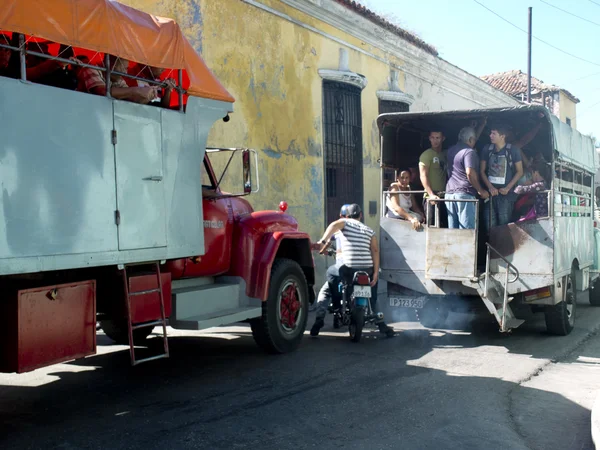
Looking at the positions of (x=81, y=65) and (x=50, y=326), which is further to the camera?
(x=81, y=65)

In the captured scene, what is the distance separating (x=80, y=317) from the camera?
504cm

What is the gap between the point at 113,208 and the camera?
537 centimetres

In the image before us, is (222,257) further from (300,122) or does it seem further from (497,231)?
(300,122)

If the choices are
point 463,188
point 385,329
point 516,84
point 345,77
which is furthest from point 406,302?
point 516,84

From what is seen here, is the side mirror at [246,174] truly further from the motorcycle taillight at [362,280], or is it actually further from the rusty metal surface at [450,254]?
the rusty metal surface at [450,254]

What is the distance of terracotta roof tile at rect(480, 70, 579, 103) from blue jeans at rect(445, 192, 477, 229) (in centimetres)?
2763

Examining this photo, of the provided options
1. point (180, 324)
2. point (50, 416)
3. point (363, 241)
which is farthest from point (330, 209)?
point (50, 416)

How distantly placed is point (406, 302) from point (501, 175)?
2.06 metres

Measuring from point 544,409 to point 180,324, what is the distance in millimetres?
3244

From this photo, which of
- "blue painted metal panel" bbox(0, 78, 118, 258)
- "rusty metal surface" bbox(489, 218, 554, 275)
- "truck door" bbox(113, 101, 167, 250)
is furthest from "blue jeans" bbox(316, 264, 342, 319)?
"blue painted metal panel" bbox(0, 78, 118, 258)

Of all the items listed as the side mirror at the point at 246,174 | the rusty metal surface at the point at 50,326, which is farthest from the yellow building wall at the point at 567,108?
the rusty metal surface at the point at 50,326

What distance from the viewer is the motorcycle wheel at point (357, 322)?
8281 millimetres

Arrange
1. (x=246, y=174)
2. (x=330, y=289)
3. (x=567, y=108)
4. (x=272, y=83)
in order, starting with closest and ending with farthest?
1. (x=246, y=174)
2. (x=330, y=289)
3. (x=272, y=83)
4. (x=567, y=108)

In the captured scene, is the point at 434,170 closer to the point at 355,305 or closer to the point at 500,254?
the point at 500,254
